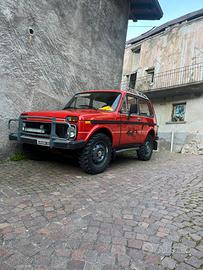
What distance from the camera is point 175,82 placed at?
1483cm

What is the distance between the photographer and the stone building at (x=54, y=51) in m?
5.46

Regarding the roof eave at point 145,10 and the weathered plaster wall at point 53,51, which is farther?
the roof eave at point 145,10

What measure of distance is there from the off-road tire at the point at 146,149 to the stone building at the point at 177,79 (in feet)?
20.9

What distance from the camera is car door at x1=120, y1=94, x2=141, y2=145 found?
18.7 feet

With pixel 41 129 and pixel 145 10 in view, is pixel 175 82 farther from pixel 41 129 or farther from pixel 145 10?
pixel 41 129

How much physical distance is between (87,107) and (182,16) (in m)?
16.0

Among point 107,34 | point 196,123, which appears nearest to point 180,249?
point 107,34

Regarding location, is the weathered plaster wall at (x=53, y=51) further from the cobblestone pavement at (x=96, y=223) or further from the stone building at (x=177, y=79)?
the stone building at (x=177, y=79)

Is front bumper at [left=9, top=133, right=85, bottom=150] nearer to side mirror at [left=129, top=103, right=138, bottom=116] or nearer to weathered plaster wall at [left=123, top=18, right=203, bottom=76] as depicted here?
side mirror at [left=129, top=103, right=138, bottom=116]

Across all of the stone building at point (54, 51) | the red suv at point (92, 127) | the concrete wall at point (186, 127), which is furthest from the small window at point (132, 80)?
the red suv at point (92, 127)

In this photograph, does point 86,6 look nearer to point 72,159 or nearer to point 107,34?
point 107,34

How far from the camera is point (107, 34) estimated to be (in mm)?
9016

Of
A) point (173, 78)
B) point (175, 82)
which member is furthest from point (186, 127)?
point (173, 78)

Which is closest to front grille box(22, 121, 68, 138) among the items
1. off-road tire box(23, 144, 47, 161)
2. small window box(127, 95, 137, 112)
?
off-road tire box(23, 144, 47, 161)
